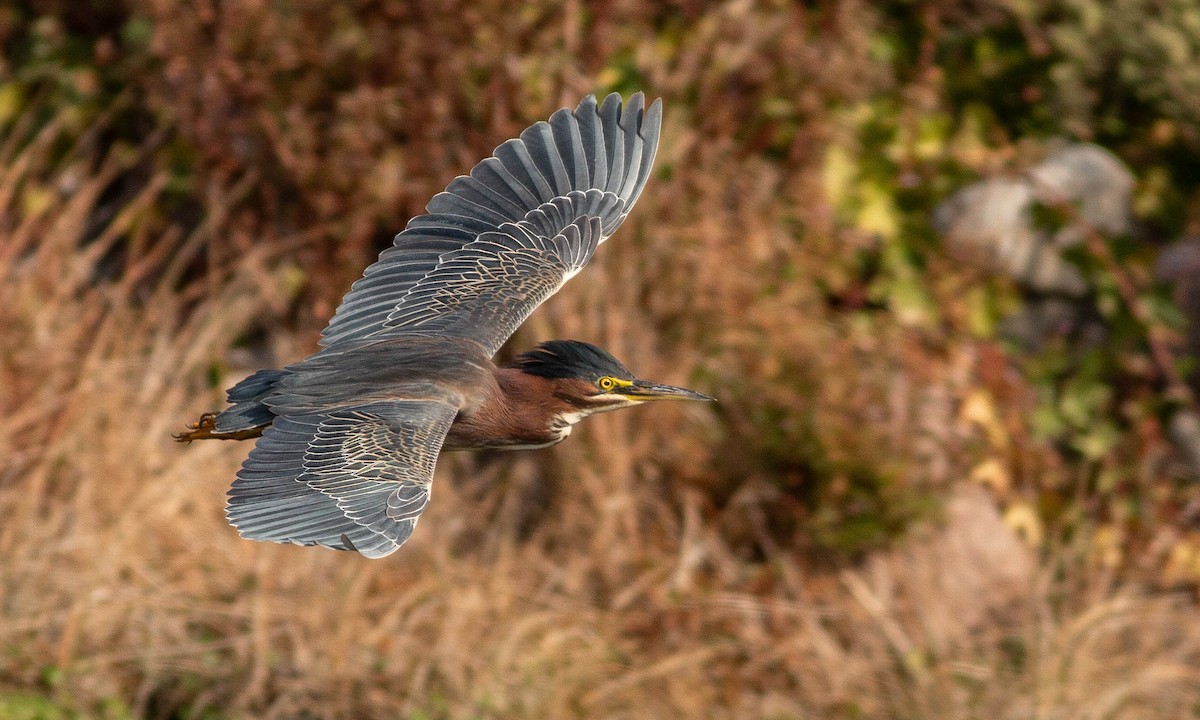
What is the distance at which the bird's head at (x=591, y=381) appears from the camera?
467 centimetres

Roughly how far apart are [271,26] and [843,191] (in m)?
2.92

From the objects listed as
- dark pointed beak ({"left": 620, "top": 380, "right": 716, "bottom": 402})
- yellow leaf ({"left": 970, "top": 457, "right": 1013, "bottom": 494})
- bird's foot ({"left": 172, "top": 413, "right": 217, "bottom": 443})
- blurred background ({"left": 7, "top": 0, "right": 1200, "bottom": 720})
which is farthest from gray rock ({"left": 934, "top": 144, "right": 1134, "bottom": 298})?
bird's foot ({"left": 172, "top": 413, "right": 217, "bottom": 443})

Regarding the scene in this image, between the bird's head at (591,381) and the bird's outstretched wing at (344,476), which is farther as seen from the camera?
the bird's head at (591,381)

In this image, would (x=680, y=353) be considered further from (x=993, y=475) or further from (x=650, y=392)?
(x=650, y=392)

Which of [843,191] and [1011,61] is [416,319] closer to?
[843,191]

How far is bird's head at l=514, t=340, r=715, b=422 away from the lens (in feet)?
15.3

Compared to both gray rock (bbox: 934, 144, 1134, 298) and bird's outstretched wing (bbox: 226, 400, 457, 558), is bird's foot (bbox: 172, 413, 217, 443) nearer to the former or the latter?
bird's outstretched wing (bbox: 226, 400, 457, 558)

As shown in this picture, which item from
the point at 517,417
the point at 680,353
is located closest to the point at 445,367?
the point at 517,417

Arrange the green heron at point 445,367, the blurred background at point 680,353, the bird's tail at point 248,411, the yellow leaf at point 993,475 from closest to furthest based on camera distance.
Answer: the green heron at point 445,367, the bird's tail at point 248,411, the blurred background at point 680,353, the yellow leaf at point 993,475

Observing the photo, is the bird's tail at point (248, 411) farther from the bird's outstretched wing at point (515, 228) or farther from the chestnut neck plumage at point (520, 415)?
the chestnut neck plumage at point (520, 415)

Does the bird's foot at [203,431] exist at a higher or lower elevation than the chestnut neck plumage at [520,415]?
higher

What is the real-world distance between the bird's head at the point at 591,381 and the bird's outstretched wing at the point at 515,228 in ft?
0.72

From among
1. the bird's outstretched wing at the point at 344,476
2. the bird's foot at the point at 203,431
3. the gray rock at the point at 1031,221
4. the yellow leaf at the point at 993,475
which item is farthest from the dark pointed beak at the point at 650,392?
the gray rock at the point at 1031,221

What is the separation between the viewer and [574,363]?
467cm
